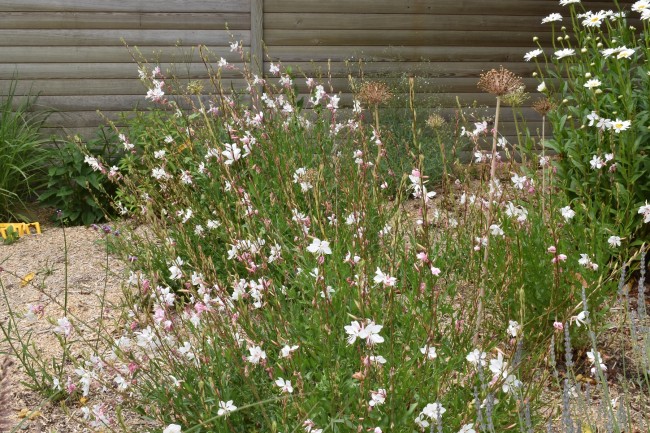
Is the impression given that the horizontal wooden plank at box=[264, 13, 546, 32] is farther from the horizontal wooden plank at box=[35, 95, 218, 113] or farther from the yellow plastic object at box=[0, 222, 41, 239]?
the yellow plastic object at box=[0, 222, 41, 239]

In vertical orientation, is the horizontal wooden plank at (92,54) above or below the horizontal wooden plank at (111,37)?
below

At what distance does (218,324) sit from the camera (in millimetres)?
2014

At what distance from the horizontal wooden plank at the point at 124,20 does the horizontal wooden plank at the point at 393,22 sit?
1.32 feet

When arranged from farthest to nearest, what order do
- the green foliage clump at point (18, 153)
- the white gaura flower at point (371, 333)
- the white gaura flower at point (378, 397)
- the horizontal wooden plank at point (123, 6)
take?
the horizontal wooden plank at point (123, 6) < the green foliage clump at point (18, 153) < the white gaura flower at point (378, 397) < the white gaura flower at point (371, 333)

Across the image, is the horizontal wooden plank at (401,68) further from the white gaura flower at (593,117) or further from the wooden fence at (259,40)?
the white gaura flower at (593,117)

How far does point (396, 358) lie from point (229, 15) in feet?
17.5

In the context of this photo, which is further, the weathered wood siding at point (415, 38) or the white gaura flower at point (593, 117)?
the weathered wood siding at point (415, 38)

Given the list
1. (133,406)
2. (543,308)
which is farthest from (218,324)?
(543,308)

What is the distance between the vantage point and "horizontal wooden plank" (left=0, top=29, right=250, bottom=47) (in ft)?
21.5

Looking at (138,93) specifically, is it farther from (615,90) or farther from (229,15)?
(615,90)

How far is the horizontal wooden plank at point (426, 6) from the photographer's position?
691 centimetres

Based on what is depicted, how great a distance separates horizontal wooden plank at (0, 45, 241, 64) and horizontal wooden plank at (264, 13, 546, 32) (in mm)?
613

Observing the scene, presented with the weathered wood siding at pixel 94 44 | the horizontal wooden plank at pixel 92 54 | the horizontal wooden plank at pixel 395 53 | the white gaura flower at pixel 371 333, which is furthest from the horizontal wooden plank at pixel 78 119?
the white gaura flower at pixel 371 333

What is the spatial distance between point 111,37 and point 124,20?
0.20 metres
